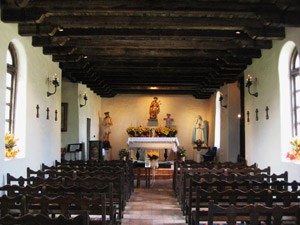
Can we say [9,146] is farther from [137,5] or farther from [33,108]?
[137,5]

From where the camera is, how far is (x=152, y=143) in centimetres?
1561

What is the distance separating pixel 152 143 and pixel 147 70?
400 centimetres

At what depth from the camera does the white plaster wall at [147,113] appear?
62.0 feet

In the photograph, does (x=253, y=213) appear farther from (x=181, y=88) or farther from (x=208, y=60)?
(x=181, y=88)

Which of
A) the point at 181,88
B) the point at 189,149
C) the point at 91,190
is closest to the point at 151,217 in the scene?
the point at 91,190

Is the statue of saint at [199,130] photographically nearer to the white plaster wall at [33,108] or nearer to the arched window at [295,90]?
the white plaster wall at [33,108]

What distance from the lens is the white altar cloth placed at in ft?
51.1

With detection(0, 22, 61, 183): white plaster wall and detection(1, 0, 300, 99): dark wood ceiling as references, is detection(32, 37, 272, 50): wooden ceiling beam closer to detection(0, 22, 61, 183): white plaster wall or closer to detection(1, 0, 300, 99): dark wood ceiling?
detection(1, 0, 300, 99): dark wood ceiling

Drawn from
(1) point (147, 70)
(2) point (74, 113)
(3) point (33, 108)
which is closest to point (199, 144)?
(1) point (147, 70)

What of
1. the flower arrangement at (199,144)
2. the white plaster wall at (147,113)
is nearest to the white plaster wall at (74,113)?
the white plaster wall at (147,113)

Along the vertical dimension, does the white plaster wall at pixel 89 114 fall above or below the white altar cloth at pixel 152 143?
above

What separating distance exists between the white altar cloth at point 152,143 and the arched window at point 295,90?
8.11 m

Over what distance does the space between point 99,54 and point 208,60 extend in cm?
302

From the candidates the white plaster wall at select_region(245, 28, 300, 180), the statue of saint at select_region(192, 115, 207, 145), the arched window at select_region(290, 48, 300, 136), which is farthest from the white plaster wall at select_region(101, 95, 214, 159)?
the arched window at select_region(290, 48, 300, 136)
